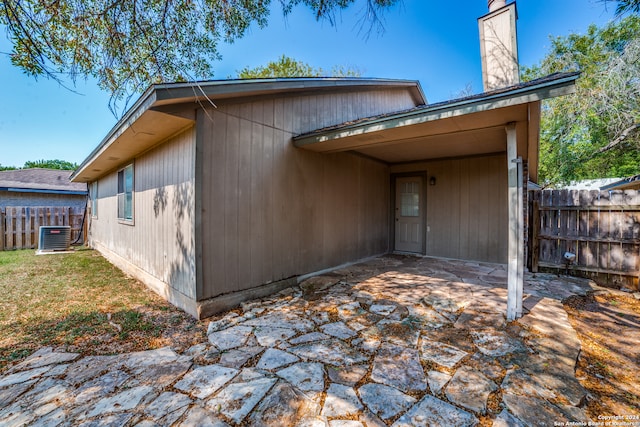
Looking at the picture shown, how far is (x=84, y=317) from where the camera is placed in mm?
3236

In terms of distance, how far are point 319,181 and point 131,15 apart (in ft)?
10.4

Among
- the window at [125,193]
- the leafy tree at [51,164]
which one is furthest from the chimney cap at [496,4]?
the leafy tree at [51,164]

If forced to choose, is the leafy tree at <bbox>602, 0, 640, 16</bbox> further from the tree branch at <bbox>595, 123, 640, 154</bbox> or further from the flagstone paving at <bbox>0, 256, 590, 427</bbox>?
the tree branch at <bbox>595, 123, 640, 154</bbox>

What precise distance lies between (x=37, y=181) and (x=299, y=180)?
599 inches

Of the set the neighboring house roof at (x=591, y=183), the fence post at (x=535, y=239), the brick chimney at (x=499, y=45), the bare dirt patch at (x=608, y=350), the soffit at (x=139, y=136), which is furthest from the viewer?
the neighboring house roof at (x=591, y=183)

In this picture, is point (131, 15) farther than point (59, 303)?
No

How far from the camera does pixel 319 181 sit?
4.85 meters

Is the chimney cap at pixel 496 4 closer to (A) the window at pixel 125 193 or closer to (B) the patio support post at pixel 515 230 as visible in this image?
(B) the patio support post at pixel 515 230

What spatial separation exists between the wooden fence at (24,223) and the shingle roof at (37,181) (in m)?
2.99

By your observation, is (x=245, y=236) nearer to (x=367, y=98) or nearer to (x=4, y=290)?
(x=4, y=290)

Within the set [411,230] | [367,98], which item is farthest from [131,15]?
[411,230]

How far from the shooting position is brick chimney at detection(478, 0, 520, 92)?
4.86 meters


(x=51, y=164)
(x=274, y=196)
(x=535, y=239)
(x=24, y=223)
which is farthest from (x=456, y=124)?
(x=51, y=164)

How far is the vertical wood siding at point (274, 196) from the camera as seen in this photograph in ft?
11.0
